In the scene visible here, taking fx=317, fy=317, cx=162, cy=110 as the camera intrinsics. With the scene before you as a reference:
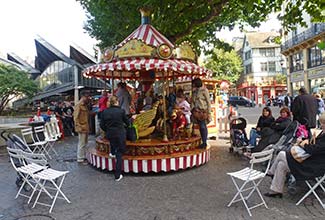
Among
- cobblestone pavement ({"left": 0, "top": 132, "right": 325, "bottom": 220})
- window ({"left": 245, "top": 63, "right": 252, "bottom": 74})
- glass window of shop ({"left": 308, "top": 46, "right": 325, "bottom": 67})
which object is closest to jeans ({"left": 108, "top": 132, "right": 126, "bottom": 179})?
cobblestone pavement ({"left": 0, "top": 132, "right": 325, "bottom": 220})

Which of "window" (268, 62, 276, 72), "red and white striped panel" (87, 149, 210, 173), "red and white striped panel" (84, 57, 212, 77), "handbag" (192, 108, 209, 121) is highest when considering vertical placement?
"window" (268, 62, 276, 72)

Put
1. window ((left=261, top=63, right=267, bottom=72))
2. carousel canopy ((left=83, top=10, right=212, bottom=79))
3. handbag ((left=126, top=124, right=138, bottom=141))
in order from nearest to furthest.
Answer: carousel canopy ((left=83, top=10, right=212, bottom=79)), handbag ((left=126, top=124, right=138, bottom=141)), window ((left=261, top=63, right=267, bottom=72))

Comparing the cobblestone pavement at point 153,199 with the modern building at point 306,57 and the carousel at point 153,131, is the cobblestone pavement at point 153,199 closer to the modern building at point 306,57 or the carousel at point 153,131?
the carousel at point 153,131

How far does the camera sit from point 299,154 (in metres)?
4.92

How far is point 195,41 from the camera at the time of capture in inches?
628

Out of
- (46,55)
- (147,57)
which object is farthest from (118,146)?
(46,55)

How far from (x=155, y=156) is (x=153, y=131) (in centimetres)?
117

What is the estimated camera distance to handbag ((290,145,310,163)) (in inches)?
192

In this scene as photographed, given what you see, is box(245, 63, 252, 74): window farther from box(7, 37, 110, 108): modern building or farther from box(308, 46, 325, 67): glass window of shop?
box(7, 37, 110, 108): modern building

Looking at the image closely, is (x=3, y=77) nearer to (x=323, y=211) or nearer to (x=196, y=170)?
(x=196, y=170)

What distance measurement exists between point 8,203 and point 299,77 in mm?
36495

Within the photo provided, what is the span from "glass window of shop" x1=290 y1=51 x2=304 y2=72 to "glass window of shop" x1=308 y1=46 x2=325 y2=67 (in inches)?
71.4

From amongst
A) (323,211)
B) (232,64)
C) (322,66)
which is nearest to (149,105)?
(323,211)

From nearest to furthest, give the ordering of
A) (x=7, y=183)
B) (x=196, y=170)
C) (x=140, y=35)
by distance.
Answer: (x=7, y=183)
(x=196, y=170)
(x=140, y=35)
